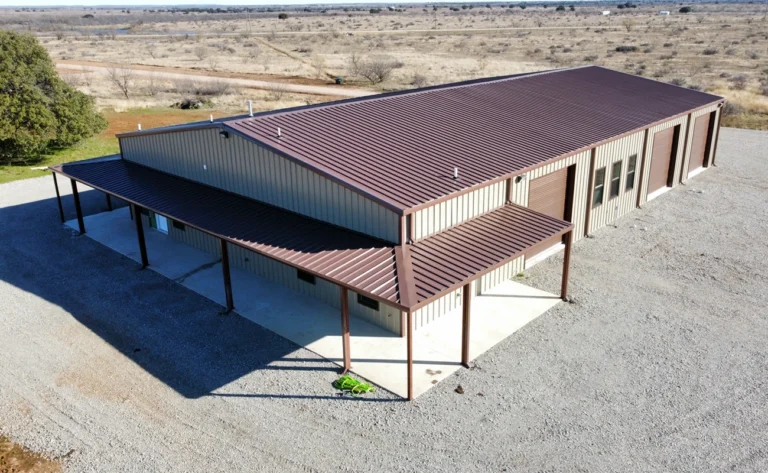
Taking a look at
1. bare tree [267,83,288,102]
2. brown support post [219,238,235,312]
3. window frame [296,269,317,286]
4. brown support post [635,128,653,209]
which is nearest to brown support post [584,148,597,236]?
brown support post [635,128,653,209]

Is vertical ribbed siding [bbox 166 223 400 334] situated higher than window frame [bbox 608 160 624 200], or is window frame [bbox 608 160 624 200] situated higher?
window frame [bbox 608 160 624 200]

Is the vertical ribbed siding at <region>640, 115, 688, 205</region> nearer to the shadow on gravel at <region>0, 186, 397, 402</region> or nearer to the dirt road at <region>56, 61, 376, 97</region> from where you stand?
the shadow on gravel at <region>0, 186, 397, 402</region>

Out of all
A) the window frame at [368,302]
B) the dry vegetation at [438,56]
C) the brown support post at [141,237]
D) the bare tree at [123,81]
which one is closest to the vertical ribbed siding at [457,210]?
the window frame at [368,302]

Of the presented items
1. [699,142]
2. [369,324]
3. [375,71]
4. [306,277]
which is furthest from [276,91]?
[369,324]

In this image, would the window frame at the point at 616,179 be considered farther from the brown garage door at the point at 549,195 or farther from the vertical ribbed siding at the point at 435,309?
the vertical ribbed siding at the point at 435,309

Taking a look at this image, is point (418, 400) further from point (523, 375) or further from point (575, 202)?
point (575, 202)

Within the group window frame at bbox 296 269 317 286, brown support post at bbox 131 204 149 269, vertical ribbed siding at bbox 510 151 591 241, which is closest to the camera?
window frame at bbox 296 269 317 286

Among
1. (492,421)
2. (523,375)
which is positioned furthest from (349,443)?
(523,375)
